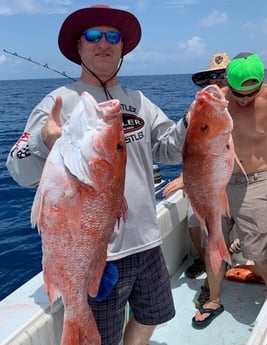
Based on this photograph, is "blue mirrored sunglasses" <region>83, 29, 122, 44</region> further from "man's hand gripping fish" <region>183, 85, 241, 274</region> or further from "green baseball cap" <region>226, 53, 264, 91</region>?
"green baseball cap" <region>226, 53, 264, 91</region>

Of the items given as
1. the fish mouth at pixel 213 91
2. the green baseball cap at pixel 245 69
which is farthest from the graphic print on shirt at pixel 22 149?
the green baseball cap at pixel 245 69

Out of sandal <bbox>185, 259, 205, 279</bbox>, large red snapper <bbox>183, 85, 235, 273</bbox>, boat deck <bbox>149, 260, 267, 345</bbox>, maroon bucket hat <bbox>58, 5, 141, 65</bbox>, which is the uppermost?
maroon bucket hat <bbox>58, 5, 141, 65</bbox>

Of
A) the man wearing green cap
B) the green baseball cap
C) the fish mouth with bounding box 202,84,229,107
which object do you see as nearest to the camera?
the fish mouth with bounding box 202,84,229,107

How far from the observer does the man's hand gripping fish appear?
1961 mm

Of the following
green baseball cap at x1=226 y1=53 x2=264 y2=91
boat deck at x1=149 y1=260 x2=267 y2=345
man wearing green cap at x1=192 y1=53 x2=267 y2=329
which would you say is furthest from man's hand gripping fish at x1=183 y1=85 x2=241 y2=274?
boat deck at x1=149 y1=260 x2=267 y2=345

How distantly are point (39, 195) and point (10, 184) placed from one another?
26.9 feet

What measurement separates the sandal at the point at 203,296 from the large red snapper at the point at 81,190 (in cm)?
219

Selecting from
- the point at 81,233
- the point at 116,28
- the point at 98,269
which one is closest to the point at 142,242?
the point at 98,269

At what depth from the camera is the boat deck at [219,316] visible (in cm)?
340

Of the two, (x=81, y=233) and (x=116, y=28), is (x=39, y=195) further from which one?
(x=116, y=28)

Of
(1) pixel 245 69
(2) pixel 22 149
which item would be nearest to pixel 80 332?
(2) pixel 22 149

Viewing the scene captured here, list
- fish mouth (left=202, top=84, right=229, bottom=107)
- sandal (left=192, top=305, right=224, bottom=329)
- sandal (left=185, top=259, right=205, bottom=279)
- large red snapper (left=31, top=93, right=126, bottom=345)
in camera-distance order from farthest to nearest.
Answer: sandal (left=185, top=259, right=205, bottom=279), sandal (left=192, top=305, right=224, bottom=329), fish mouth (left=202, top=84, right=229, bottom=107), large red snapper (left=31, top=93, right=126, bottom=345)

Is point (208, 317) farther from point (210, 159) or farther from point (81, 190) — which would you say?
point (81, 190)

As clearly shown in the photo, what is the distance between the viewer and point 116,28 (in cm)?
220
